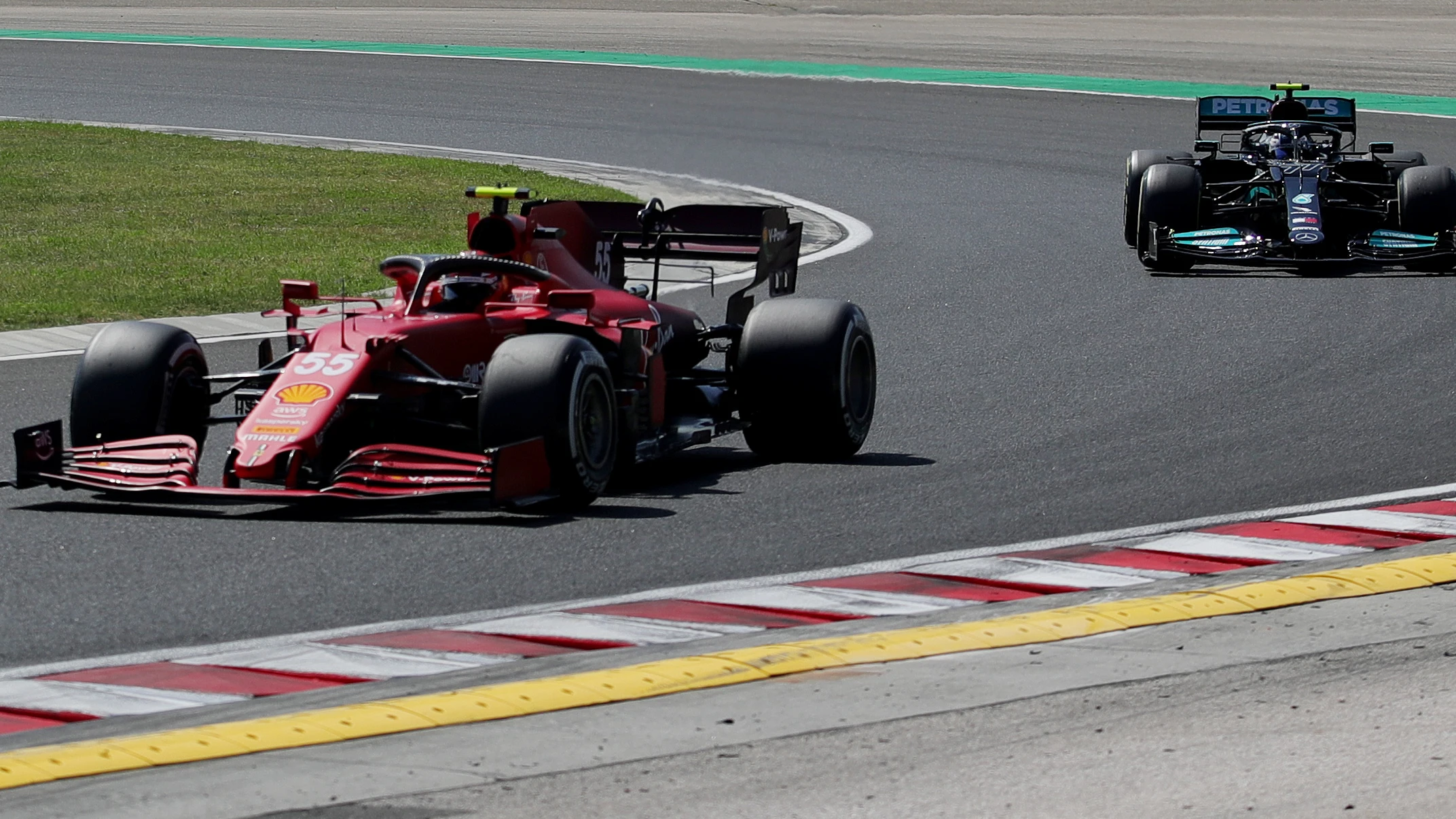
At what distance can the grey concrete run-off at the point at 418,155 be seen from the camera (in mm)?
12391

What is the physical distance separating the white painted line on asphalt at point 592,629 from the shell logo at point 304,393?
72.6 inches

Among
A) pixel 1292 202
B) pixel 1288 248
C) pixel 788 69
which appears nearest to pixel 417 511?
pixel 1288 248

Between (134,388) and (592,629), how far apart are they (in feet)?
9.37

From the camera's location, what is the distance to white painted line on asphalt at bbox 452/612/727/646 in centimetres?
642

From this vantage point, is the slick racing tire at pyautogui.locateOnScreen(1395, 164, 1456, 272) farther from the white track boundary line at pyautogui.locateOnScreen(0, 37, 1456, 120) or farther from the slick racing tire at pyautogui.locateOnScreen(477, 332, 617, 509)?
the white track boundary line at pyautogui.locateOnScreen(0, 37, 1456, 120)

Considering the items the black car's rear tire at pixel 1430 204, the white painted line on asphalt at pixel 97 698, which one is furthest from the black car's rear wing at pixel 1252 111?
the white painted line on asphalt at pixel 97 698

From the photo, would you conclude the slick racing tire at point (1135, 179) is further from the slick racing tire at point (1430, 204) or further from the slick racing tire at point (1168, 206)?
the slick racing tire at point (1430, 204)

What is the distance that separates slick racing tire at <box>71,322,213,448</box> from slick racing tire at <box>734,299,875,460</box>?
2.26 metres

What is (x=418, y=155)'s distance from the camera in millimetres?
Answer: 23922

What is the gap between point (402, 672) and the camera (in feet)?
19.8

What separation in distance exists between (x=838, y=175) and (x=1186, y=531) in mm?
14482

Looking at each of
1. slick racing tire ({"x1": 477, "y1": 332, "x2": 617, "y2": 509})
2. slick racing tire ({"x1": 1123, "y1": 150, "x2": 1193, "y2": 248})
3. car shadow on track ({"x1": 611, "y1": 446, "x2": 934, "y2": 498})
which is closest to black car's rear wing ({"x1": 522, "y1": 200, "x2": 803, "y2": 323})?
car shadow on track ({"x1": 611, "y1": 446, "x2": 934, "y2": 498})

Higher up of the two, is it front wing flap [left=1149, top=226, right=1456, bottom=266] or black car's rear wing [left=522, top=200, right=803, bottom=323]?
black car's rear wing [left=522, top=200, right=803, bottom=323]

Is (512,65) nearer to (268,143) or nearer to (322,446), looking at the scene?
(268,143)
